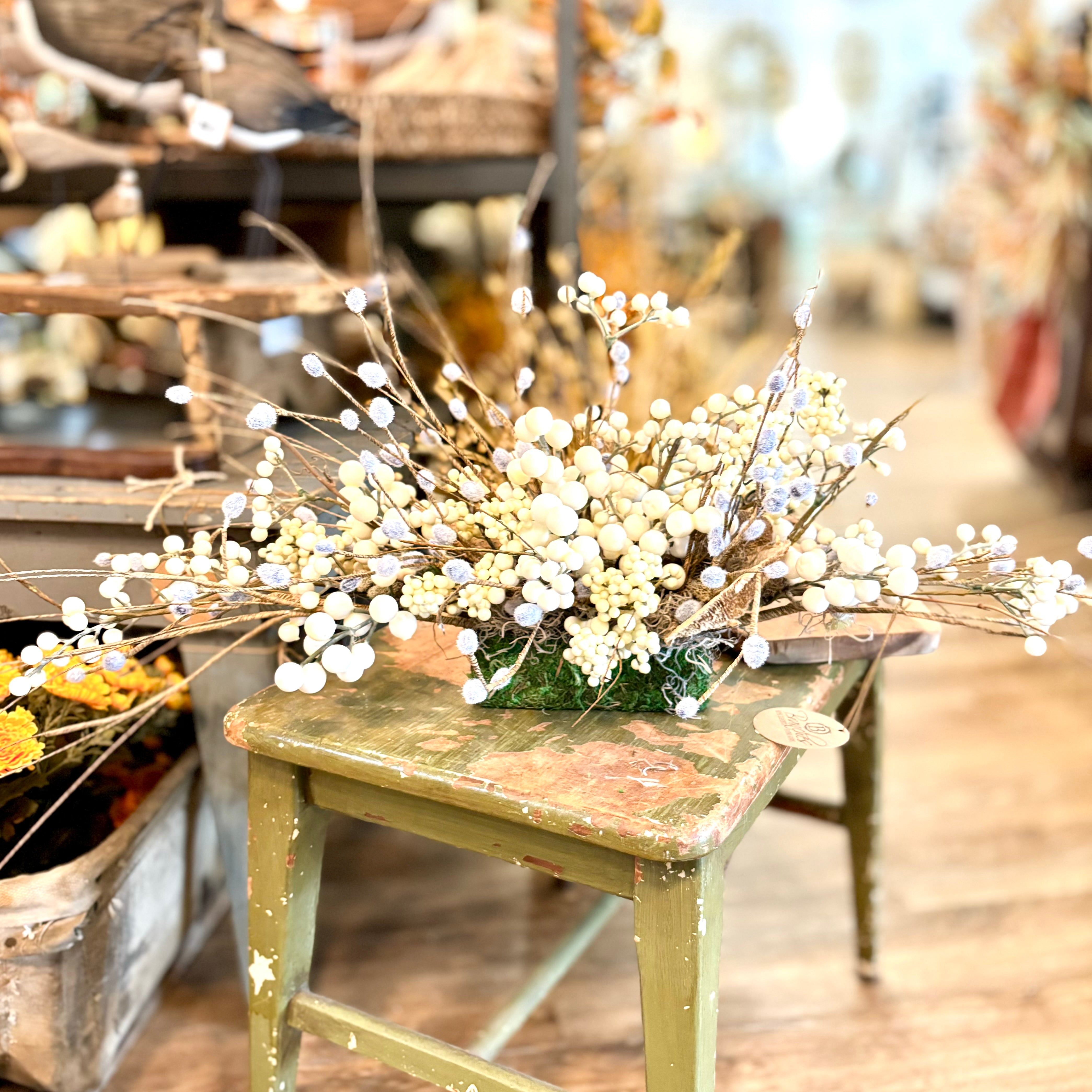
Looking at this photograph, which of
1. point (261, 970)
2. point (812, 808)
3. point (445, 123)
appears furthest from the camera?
point (445, 123)

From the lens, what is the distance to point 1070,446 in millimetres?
3523

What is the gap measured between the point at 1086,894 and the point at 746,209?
508 cm

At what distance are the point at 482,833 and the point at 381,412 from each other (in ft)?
1.26

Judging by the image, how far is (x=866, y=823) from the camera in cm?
142

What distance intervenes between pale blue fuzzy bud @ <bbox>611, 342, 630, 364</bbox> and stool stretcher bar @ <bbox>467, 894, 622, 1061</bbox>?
2.13 feet

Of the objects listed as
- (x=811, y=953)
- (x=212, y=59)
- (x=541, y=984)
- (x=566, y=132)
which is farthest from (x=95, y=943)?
(x=566, y=132)

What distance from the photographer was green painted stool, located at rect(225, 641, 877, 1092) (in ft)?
2.71

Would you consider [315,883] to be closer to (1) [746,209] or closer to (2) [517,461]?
(2) [517,461]

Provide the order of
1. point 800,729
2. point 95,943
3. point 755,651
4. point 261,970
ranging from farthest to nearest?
point 95,943, point 261,970, point 800,729, point 755,651

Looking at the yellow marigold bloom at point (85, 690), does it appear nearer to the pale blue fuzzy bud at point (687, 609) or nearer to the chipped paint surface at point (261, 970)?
the chipped paint surface at point (261, 970)

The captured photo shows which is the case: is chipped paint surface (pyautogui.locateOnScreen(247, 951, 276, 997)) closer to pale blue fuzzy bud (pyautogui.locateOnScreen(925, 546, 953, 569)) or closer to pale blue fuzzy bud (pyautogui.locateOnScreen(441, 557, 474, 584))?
pale blue fuzzy bud (pyautogui.locateOnScreen(441, 557, 474, 584))

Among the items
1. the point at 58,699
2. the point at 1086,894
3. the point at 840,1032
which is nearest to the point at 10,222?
the point at 58,699

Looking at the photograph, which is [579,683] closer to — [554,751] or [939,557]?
[554,751]

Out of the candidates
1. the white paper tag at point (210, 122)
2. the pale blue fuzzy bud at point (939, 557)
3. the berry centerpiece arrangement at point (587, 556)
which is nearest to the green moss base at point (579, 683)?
the berry centerpiece arrangement at point (587, 556)
